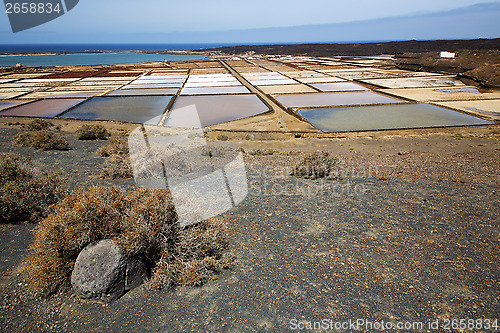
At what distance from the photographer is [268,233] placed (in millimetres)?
6586

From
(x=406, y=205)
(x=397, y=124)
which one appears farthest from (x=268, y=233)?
Result: (x=397, y=124)

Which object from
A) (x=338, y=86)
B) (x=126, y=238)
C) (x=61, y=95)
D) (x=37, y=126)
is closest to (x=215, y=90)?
(x=338, y=86)

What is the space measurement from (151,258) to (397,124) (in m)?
21.2

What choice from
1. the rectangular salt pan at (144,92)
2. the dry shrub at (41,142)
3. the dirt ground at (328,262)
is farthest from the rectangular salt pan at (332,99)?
the dry shrub at (41,142)

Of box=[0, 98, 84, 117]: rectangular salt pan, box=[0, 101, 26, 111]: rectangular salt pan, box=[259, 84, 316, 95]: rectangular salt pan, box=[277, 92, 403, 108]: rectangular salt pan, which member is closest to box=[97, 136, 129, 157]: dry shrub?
box=[0, 98, 84, 117]: rectangular salt pan

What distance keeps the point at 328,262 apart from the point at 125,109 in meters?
25.8

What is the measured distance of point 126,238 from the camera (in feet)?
15.2

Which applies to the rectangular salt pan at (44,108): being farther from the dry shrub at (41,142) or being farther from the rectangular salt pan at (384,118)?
the rectangular salt pan at (384,118)

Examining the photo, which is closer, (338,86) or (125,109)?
(125,109)

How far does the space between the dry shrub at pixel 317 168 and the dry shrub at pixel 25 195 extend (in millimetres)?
7455

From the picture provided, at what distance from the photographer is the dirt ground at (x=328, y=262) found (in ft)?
14.4

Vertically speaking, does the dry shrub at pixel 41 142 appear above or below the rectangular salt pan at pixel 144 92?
above

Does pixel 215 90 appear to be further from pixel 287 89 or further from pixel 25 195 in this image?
pixel 25 195

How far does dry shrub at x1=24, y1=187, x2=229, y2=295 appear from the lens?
461 centimetres
